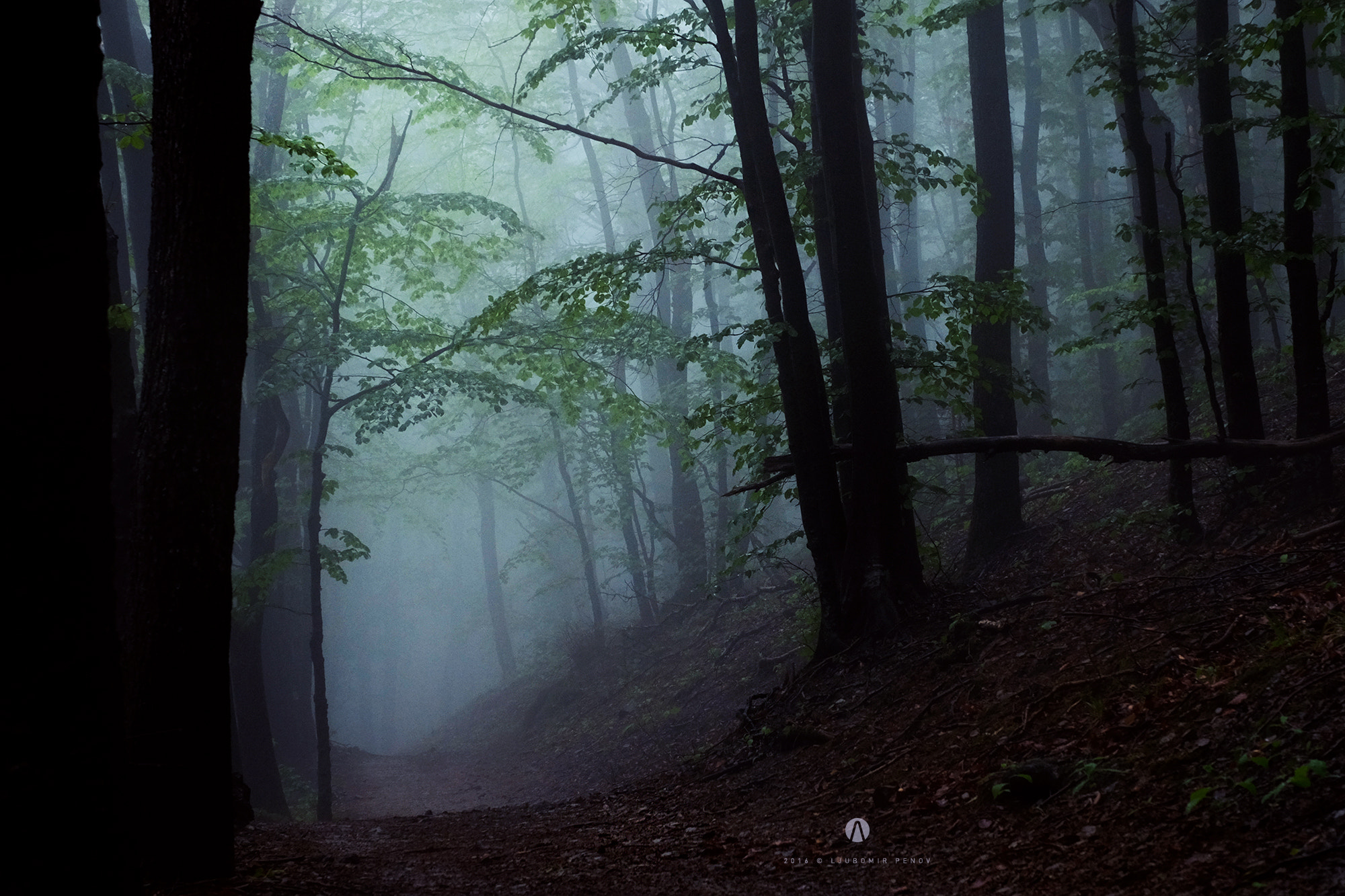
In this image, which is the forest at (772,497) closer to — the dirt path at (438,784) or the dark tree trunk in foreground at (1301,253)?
the dark tree trunk in foreground at (1301,253)

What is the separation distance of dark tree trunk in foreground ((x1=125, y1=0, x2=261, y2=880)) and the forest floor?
45 cm

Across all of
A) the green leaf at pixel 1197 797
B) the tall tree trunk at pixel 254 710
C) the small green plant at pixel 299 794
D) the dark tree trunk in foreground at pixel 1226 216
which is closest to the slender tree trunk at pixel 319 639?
the tall tree trunk at pixel 254 710

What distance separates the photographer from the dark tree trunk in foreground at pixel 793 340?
7.83m

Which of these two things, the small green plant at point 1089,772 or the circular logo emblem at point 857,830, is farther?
the circular logo emblem at point 857,830

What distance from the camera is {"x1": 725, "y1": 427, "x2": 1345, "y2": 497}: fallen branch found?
6.60m

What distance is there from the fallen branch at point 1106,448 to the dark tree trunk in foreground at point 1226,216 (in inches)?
15.2

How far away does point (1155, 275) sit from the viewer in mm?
7277

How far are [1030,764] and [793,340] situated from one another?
4491 millimetres

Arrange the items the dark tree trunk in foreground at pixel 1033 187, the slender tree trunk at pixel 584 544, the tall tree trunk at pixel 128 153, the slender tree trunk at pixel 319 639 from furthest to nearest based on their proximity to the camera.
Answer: the slender tree trunk at pixel 584 544 < the dark tree trunk in foreground at pixel 1033 187 < the slender tree trunk at pixel 319 639 < the tall tree trunk at pixel 128 153

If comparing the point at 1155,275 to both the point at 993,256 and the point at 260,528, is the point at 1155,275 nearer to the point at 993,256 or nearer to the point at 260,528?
the point at 993,256

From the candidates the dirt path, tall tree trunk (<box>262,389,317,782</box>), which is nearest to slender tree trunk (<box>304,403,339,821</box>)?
the dirt path

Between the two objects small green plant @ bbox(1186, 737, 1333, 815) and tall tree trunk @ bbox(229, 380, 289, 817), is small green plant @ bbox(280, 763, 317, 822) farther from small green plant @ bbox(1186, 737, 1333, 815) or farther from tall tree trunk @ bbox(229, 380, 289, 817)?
small green plant @ bbox(1186, 737, 1333, 815)

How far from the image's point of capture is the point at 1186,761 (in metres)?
3.67

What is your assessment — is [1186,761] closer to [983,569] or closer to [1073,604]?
[1073,604]
